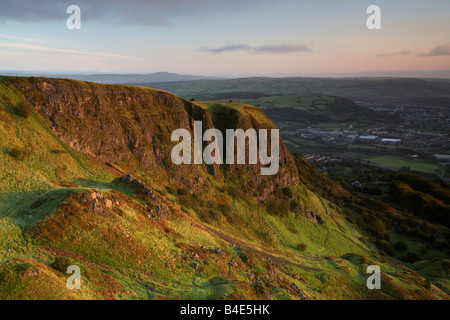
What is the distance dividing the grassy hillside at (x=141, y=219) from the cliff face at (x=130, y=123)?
0.20 meters

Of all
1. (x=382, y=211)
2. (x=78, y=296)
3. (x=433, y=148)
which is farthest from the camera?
(x=433, y=148)

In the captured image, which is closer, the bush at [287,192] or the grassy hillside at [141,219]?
the grassy hillside at [141,219]

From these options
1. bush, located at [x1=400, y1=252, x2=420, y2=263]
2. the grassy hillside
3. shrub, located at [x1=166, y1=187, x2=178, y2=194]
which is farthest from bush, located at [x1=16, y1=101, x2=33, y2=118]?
bush, located at [x1=400, y1=252, x2=420, y2=263]

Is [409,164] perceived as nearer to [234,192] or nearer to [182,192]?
[234,192]

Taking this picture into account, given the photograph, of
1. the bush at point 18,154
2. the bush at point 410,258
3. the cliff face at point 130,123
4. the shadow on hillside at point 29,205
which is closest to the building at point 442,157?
the bush at point 410,258

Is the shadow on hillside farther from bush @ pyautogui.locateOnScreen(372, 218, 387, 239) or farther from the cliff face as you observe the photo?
bush @ pyautogui.locateOnScreen(372, 218, 387, 239)

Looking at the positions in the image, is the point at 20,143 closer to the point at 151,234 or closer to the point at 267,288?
the point at 151,234

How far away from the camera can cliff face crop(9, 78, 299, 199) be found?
38.6m

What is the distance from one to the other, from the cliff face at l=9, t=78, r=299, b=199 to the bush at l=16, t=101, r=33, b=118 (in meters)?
1.54

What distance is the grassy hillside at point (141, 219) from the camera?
20859 mm

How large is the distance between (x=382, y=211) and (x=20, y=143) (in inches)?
3625

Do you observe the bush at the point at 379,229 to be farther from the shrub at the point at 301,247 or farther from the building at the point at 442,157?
the building at the point at 442,157

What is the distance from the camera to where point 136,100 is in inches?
1954
